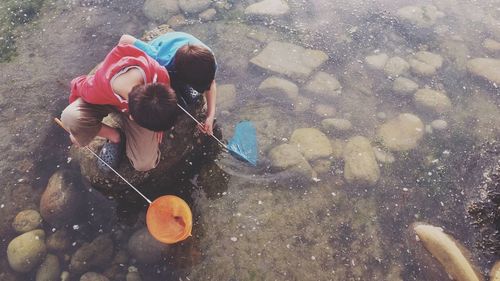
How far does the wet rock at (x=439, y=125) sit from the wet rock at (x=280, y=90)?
150 centimetres

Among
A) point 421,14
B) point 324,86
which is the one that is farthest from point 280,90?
point 421,14

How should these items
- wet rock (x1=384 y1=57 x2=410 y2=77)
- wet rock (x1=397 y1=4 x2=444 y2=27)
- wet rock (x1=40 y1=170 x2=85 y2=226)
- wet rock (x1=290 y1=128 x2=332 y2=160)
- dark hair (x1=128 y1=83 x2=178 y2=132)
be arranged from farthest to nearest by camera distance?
wet rock (x1=397 y1=4 x2=444 y2=27), wet rock (x1=384 y1=57 x2=410 y2=77), wet rock (x1=290 y1=128 x2=332 y2=160), wet rock (x1=40 y1=170 x2=85 y2=226), dark hair (x1=128 y1=83 x2=178 y2=132)

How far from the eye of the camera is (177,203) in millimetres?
3152

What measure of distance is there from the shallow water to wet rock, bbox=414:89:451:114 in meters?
0.08

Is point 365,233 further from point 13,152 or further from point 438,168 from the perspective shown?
point 13,152

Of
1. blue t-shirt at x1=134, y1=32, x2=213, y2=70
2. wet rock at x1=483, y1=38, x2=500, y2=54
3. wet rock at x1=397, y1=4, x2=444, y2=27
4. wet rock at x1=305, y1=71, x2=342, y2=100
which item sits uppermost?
blue t-shirt at x1=134, y1=32, x2=213, y2=70

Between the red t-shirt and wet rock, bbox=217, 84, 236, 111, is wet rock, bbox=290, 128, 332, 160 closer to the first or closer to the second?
wet rock, bbox=217, 84, 236, 111

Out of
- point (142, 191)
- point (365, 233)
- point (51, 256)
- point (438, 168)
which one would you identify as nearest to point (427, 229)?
point (365, 233)

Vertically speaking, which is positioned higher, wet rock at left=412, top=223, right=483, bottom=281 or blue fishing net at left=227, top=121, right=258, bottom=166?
blue fishing net at left=227, top=121, right=258, bottom=166

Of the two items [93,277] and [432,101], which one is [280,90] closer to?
[432,101]

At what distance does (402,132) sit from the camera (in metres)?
4.13

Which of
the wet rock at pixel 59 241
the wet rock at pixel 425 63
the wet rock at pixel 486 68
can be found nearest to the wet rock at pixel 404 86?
the wet rock at pixel 425 63

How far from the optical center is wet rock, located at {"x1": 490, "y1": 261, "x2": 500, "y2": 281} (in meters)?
2.99

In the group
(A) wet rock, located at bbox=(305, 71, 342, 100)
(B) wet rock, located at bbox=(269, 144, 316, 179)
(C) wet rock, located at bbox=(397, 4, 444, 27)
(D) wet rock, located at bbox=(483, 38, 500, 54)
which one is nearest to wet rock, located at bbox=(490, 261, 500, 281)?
(B) wet rock, located at bbox=(269, 144, 316, 179)
